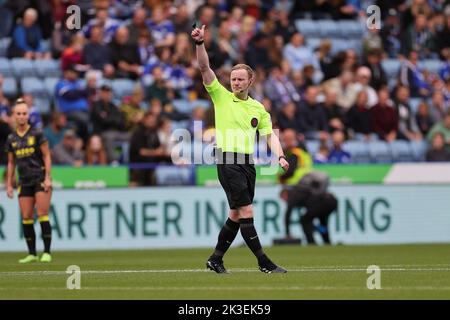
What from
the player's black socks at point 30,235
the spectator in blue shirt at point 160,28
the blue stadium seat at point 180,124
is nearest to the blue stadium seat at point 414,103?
the spectator in blue shirt at point 160,28

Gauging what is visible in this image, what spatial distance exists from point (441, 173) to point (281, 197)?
352cm

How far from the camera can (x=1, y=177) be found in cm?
2284

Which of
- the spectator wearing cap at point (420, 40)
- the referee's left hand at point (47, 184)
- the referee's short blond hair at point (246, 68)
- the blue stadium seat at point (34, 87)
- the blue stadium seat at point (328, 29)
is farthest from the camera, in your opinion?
the spectator wearing cap at point (420, 40)

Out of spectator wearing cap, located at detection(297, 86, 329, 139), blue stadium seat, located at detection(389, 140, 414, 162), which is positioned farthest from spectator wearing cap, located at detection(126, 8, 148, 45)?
blue stadium seat, located at detection(389, 140, 414, 162)

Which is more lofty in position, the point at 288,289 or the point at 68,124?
the point at 68,124

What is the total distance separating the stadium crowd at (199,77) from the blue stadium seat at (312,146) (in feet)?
0.16

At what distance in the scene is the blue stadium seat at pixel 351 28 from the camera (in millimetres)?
31188

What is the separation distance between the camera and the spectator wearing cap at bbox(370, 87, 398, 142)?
91.0 ft

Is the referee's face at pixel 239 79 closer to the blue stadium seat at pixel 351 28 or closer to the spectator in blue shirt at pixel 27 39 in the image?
the spectator in blue shirt at pixel 27 39

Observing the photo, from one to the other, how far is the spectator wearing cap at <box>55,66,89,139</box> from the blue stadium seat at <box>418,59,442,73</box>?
9.59 metres

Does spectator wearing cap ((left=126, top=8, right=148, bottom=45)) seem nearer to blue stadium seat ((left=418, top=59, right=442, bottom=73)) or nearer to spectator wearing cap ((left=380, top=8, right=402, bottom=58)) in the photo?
spectator wearing cap ((left=380, top=8, right=402, bottom=58))

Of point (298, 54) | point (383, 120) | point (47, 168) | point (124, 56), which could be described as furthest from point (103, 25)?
point (47, 168)
